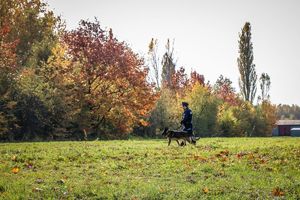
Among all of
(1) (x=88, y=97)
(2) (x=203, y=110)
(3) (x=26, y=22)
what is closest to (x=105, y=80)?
(1) (x=88, y=97)

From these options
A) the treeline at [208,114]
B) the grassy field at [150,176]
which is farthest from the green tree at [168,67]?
the grassy field at [150,176]

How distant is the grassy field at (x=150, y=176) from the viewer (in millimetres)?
9914

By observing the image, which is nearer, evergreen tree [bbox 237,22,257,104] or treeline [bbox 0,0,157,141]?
treeline [bbox 0,0,157,141]

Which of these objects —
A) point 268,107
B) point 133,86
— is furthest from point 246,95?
point 133,86

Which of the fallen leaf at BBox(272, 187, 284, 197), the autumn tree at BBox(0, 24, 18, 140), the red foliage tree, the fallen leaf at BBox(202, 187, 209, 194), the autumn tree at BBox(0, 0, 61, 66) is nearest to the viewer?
the fallen leaf at BBox(272, 187, 284, 197)

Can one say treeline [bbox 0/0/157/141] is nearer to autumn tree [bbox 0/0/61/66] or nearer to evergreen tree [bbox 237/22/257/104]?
autumn tree [bbox 0/0/61/66]

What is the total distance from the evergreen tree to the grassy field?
59555 millimetres

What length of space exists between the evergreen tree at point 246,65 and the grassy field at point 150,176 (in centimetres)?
5955

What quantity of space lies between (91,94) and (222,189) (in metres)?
28.5

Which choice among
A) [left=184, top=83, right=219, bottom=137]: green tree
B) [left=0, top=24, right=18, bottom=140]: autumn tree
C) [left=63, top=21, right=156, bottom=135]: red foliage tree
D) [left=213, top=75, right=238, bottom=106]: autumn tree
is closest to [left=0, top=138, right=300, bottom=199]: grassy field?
[left=0, top=24, right=18, bottom=140]: autumn tree

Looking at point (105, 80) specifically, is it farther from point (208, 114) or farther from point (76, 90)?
point (208, 114)

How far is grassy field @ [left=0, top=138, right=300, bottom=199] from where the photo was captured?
9914 millimetres

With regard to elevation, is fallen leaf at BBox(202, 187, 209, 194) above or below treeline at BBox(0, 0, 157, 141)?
below

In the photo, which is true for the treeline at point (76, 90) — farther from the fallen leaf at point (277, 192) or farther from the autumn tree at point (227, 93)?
the autumn tree at point (227, 93)
